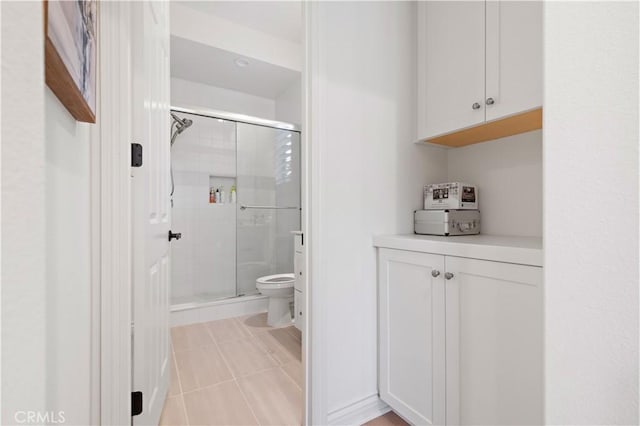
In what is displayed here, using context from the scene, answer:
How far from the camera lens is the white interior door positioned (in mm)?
1055

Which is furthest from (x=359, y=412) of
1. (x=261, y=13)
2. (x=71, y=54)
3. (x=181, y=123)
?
(x=261, y=13)

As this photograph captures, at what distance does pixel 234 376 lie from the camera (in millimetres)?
1759

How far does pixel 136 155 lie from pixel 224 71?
7.57ft

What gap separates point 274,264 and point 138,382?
2210mm

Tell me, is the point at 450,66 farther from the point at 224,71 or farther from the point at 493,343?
the point at 224,71

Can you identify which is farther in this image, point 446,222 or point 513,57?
point 446,222

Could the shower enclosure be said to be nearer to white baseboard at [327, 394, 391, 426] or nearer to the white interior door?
the white interior door

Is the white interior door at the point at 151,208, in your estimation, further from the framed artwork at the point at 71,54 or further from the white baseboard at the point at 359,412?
the white baseboard at the point at 359,412

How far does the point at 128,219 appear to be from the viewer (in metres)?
0.98

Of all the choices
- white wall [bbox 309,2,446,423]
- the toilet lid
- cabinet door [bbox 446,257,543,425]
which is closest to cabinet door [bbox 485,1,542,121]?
white wall [bbox 309,2,446,423]

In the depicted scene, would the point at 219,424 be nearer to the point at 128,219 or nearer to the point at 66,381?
the point at 66,381

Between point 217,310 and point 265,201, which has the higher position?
point 265,201

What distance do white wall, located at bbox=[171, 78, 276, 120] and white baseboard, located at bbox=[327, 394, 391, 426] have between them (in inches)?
120

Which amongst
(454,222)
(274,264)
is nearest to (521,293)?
(454,222)
